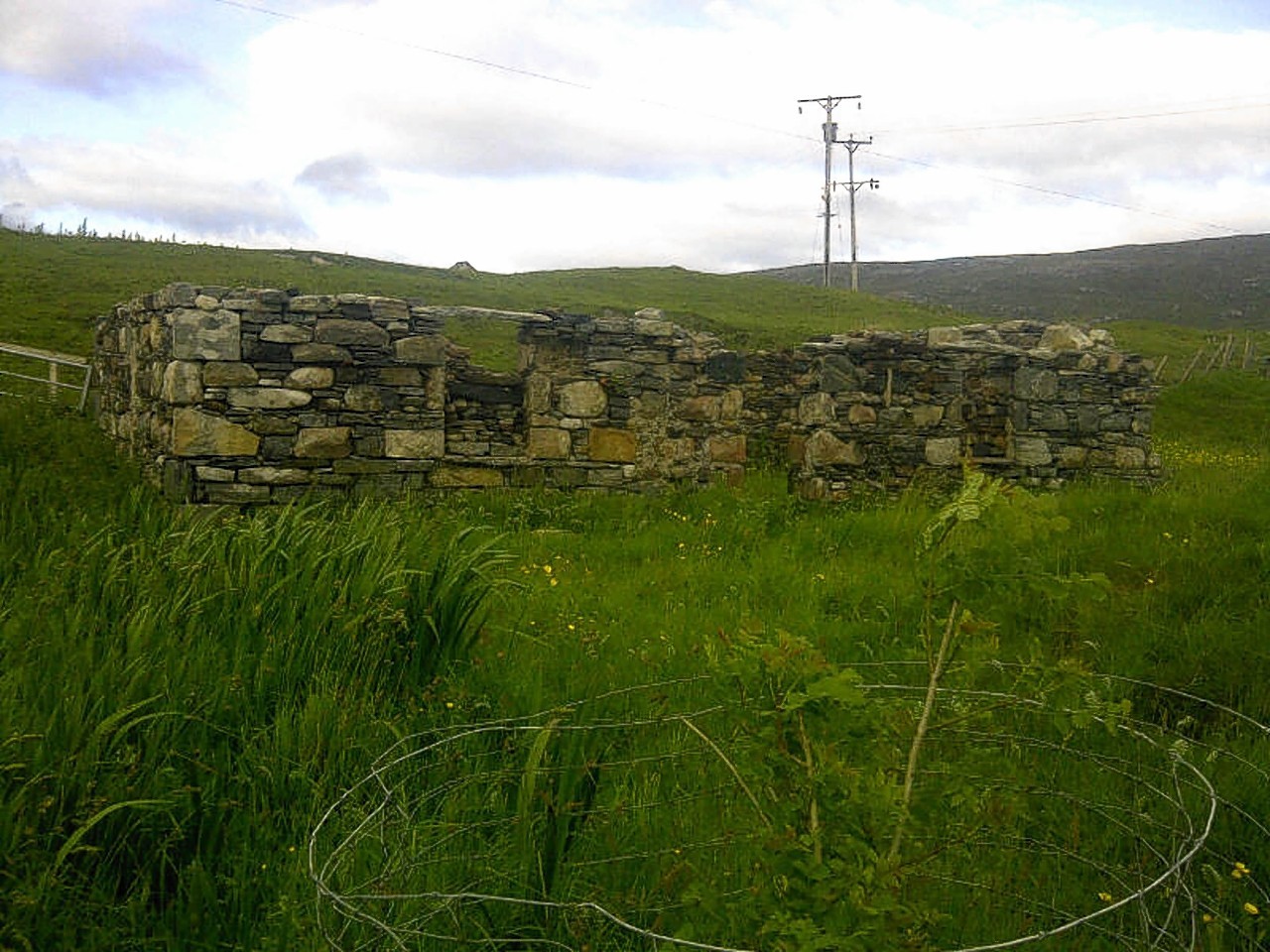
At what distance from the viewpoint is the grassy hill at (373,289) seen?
24531 millimetres

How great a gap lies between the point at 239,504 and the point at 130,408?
8.94ft

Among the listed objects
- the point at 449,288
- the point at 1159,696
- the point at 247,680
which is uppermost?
the point at 449,288

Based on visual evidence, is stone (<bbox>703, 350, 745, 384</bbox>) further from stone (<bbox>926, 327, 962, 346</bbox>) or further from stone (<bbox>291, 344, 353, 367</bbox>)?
stone (<bbox>291, 344, 353, 367</bbox>)

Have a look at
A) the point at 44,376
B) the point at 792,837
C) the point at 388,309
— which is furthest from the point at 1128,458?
the point at 44,376

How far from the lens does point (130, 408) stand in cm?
1114

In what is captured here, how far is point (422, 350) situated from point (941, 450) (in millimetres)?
5181

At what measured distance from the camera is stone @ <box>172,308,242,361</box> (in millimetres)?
9023

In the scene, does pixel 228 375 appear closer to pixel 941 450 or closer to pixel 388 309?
pixel 388 309

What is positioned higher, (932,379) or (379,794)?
(932,379)

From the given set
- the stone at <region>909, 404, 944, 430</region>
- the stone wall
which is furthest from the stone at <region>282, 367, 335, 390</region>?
the stone at <region>909, 404, 944, 430</region>

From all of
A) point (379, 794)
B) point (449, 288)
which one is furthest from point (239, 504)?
point (449, 288)

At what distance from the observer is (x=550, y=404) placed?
1041 centimetres

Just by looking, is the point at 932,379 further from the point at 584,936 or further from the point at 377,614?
the point at 584,936

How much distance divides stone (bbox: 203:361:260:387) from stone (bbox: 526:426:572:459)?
247 cm
